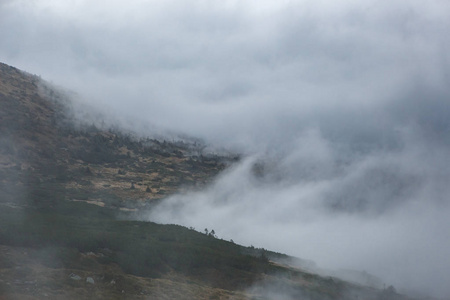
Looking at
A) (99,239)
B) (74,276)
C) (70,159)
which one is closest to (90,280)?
(74,276)

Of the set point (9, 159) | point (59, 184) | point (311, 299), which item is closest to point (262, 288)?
point (311, 299)

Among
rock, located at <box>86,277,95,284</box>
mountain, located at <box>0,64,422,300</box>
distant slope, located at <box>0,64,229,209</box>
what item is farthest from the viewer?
distant slope, located at <box>0,64,229,209</box>

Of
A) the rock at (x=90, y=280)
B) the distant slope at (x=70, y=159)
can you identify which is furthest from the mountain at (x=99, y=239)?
the distant slope at (x=70, y=159)

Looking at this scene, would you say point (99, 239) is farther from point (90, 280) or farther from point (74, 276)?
point (90, 280)

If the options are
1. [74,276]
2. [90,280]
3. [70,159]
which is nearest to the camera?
[90,280]

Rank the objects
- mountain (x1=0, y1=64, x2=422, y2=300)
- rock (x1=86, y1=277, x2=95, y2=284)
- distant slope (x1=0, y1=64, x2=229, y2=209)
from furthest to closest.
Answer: distant slope (x1=0, y1=64, x2=229, y2=209) → mountain (x1=0, y1=64, x2=422, y2=300) → rock (x1=86, y1=277, x2=95, y2=284)

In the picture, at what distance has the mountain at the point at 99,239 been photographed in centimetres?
2080

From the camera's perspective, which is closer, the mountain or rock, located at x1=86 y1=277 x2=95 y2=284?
rock, located at x1=86 y1=277 x2=95 y2=284

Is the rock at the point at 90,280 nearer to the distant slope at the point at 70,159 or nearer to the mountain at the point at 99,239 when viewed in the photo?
the mountain at the point at 99,239

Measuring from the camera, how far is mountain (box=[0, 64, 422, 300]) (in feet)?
68.2

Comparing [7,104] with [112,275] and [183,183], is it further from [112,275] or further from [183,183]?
[112,275]

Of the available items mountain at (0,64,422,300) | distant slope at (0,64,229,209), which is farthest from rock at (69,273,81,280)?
distant slope at (0,64,229,209)

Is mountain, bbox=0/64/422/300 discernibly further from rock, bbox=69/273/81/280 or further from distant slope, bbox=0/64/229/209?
distant slope, bbox=0/64/229/209

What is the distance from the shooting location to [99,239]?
27.1m
